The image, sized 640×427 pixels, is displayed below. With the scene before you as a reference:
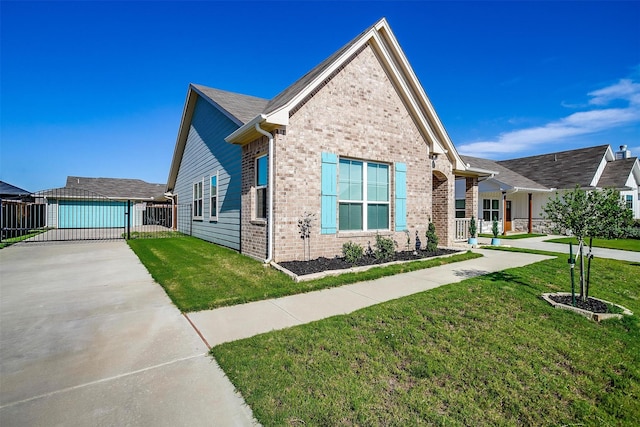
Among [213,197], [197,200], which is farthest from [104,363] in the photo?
[197,200]

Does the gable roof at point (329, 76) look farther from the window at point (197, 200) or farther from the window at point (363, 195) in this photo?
the window at point (197, 200)

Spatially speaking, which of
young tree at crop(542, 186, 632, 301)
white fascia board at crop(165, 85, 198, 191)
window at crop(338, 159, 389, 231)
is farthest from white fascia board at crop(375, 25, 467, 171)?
white fascia board at crop(165, 85, 198, 191)

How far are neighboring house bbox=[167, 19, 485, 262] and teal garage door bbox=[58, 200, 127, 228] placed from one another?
19.5m

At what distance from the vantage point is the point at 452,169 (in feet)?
38.1

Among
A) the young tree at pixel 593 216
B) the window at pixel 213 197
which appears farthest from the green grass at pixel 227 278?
the young tree at pixel 593 216

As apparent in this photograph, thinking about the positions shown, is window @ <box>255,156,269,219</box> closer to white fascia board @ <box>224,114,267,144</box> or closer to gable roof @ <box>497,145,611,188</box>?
white fascia board @ <box>224,114,267,144</box>

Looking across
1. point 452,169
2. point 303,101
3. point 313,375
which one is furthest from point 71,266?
point 452,169

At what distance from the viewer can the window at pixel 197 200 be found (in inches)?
569

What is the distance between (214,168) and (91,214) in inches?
789

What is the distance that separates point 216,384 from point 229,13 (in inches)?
478

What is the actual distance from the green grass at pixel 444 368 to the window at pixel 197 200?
39.7ft

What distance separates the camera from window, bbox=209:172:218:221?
12031 millimetres

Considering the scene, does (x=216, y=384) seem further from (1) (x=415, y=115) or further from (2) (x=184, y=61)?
(2) (x=184, y=61)

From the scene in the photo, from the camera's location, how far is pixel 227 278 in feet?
21.0
